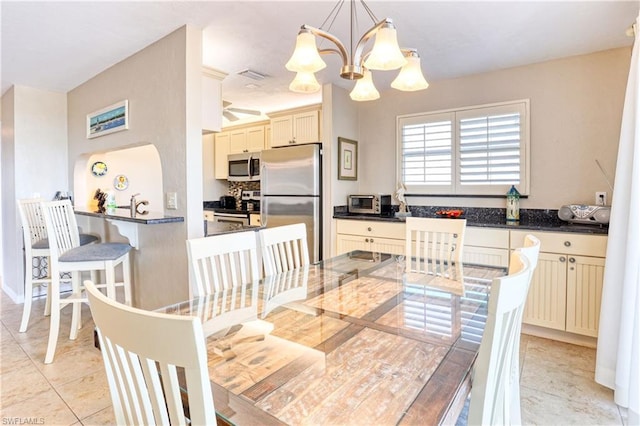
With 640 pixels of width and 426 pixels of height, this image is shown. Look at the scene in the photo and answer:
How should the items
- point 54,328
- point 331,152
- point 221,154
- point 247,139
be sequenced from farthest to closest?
point 221,154 < point 247,139 < point 331,152 < point 54,328

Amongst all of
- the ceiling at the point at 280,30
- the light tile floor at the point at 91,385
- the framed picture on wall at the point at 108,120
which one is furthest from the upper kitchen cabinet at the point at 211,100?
the light tile floor at the point at 91,385

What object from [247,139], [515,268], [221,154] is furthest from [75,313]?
[221,154]

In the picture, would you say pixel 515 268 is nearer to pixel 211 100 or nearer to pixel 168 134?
pixel 168 134

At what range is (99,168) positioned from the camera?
13.5 ft

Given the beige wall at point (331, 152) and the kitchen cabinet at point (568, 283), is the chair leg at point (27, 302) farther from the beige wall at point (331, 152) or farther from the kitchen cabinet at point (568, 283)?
the kitchen cabinet at point (568, 283)

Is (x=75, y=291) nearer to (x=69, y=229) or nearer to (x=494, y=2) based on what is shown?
(x=69, y=229)

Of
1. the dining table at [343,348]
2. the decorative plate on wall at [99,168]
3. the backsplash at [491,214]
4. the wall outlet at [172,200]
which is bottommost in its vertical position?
the dining table at [343,348]

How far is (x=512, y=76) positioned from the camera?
3141 mm

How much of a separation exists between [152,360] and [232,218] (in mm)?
4645

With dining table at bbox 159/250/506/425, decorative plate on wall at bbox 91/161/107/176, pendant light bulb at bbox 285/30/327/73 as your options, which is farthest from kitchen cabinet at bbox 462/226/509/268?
decorative plate on wall at bbox 91/161/107/176

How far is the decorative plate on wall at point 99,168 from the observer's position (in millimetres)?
4094

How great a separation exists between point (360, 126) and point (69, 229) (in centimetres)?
312

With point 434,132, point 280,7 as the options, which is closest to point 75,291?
point 280,7

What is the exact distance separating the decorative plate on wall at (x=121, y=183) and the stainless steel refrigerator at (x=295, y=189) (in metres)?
1.81
